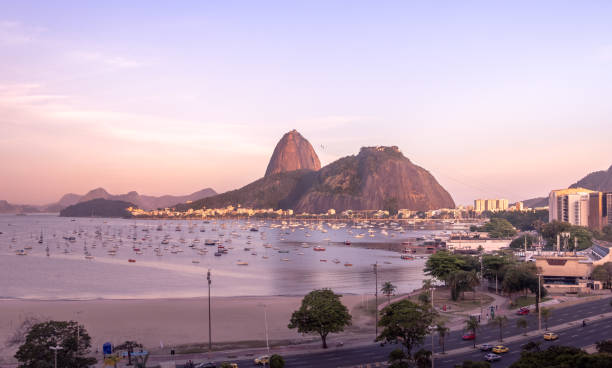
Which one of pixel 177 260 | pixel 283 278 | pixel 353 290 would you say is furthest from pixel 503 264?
pixel 177 260

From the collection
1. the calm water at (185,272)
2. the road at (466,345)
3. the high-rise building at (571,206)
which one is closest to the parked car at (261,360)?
the road at (466,345)

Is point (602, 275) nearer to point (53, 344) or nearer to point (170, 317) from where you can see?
point (170, 317)

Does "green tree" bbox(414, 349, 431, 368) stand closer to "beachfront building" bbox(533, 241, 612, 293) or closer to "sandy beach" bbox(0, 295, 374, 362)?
"sandy beach" bbox(0, 295, 374, 362)

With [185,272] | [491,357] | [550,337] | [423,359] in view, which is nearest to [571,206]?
[185,272]

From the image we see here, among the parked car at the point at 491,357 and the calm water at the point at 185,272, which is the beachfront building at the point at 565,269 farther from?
the parked car at the point at 491,357

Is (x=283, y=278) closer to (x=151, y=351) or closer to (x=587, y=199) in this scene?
(x=151, y=351)
